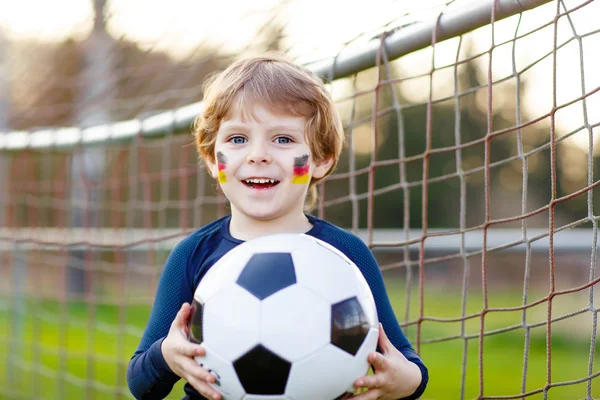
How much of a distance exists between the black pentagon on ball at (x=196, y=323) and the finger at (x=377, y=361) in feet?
0.98

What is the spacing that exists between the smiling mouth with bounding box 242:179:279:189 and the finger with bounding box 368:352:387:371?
42 cm

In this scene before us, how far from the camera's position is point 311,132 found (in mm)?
1568

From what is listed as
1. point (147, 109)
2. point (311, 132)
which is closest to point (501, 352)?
point (147, 109)

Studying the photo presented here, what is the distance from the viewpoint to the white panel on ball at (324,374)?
125 cm

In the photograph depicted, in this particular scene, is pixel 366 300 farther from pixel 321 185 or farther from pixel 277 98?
pixel 321 185

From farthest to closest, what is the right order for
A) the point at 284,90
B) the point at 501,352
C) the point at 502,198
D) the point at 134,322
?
1. the point at 502,198
2. the point at 134,322
3. the point at 501,352
4. the point at 284,90

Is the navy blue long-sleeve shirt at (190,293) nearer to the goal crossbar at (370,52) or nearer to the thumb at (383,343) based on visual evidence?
the thumb at (383,343)

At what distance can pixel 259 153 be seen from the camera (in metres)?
1.49

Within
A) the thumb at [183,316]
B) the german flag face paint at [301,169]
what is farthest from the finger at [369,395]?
the german flag face paint at [301,169]

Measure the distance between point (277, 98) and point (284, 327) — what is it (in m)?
0.50

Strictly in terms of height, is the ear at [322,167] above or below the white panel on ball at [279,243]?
above

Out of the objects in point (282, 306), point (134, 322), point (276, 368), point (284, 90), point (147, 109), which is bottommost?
point (134, 322)

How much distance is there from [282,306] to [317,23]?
5.44 ft

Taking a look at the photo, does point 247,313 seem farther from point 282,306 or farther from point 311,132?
point 311,132
